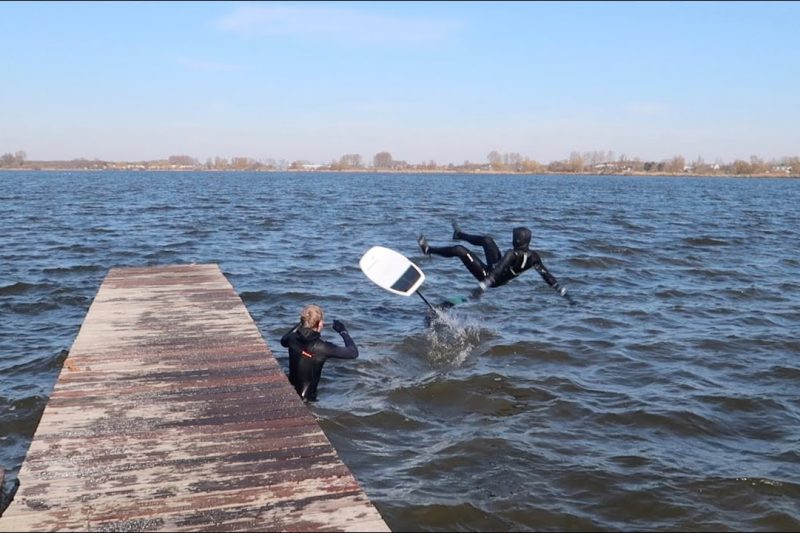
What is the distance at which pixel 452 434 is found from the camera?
8.57 m

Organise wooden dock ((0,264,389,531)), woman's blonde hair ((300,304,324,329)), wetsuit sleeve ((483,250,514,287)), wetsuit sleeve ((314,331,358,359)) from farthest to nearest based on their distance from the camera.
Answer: wetsuit sleeve ((483,250,514,287)) < woman's blonde hair ((300,304,324,329)) < wetsuit sleeve ((314,331,358,359)) < wooden dock ((0,264,389,531))

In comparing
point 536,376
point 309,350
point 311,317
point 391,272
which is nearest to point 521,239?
point 391,272

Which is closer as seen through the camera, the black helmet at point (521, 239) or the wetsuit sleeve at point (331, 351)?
the wetsuit sleeve at point (331, 351)

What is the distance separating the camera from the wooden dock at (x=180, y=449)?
5082 mm

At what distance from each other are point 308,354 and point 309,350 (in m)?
0.06

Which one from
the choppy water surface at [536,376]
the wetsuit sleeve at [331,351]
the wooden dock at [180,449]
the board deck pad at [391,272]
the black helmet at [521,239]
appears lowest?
the choppy water surface at [536,376]

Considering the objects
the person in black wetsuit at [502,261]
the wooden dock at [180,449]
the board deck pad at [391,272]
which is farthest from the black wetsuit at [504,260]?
the wooden dock at [180,449]

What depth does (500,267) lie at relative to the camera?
42.0 feet

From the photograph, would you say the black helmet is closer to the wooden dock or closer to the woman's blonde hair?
the woman's blonde hair

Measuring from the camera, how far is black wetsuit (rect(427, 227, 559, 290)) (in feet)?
42.0

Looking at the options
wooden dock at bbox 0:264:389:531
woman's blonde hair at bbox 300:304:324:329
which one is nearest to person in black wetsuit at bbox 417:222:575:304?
woman's blonde hair at bbox 300:304:324:329

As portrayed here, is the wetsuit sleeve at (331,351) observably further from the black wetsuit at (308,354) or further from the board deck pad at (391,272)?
the board deck pad at (391,272)

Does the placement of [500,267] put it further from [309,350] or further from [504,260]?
[309,350]

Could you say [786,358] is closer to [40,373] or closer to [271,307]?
[271,307]
